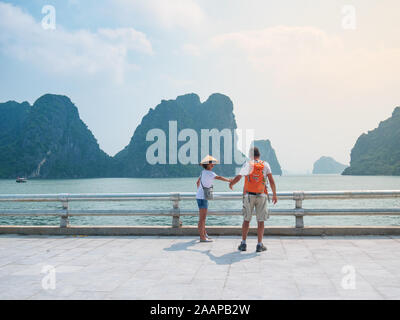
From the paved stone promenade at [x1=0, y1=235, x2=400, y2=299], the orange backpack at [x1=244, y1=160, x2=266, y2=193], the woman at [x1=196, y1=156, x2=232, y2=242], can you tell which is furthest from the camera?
the woman at [x1=196, y1=156, x2=232, y2=242]

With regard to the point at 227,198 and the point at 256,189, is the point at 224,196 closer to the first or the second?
the point at 227,198

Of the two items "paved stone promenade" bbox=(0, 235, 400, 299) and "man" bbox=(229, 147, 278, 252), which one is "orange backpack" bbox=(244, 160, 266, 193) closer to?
"man" bbox=(229, 147, 278, 252)

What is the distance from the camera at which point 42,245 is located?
26.0ft

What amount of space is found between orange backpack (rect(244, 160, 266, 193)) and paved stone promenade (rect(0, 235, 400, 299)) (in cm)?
122

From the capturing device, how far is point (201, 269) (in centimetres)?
564

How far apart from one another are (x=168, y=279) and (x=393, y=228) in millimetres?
5814

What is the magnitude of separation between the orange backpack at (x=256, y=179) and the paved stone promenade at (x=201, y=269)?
1.22 meters

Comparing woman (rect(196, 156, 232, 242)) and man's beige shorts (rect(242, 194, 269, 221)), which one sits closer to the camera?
man's beige shorts (rect(242, 194, 269, 221))

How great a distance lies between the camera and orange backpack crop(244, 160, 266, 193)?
6887mm

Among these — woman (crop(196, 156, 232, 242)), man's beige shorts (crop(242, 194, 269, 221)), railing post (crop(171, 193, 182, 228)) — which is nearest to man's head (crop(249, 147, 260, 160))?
man's beige shorts (crop(242, 194, 269, 221))

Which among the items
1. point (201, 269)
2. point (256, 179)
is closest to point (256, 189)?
point (256, 179)

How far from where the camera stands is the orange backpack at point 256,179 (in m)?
6.89

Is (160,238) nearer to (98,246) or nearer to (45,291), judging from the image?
(98,246)

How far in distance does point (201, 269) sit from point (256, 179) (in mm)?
2149
